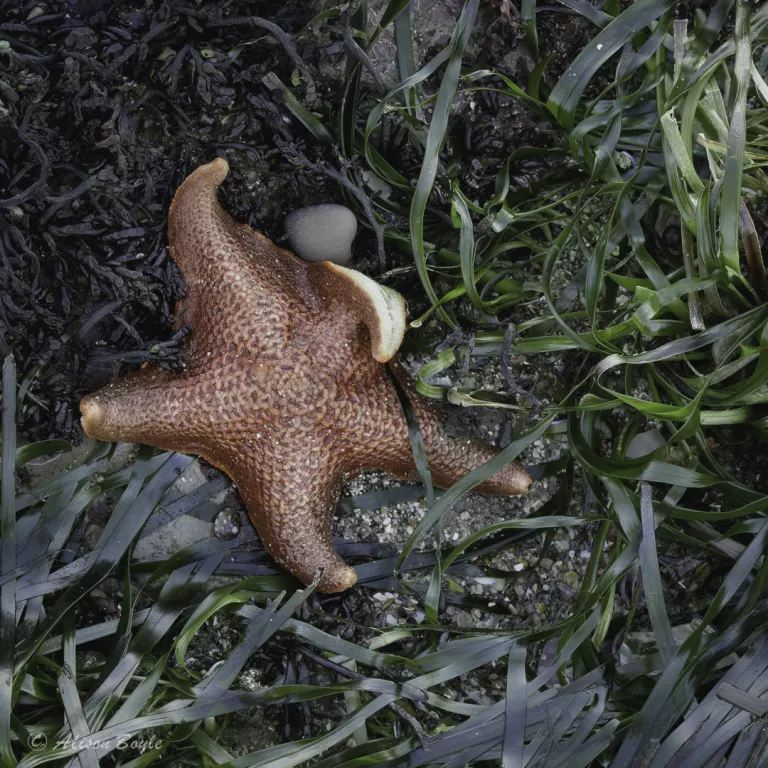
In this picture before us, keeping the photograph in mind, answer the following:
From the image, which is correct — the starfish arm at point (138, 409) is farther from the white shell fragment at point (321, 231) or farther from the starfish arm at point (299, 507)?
the white shell fragment at point (321, 231)

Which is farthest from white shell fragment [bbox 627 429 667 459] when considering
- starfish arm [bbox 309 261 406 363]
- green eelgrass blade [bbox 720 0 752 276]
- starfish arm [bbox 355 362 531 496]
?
starfish arm [bbox 309 261 406 363]

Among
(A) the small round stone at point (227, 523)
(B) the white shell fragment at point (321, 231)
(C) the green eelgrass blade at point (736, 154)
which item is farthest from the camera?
(A) the small round stone at point (227, 523)

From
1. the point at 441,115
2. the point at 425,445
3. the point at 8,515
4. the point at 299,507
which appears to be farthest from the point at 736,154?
the point at 8,515

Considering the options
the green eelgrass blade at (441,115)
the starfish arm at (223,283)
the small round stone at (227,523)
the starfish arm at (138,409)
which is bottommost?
the small round stone at (227,523)

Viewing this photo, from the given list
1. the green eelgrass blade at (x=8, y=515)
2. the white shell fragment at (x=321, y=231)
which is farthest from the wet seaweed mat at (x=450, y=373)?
the white shell fragment at (x=321, y=231)

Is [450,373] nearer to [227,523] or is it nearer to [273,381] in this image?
[273,381]

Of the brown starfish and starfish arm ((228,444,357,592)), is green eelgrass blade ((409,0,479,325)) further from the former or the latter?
starfish arm ((228,444,357,592))

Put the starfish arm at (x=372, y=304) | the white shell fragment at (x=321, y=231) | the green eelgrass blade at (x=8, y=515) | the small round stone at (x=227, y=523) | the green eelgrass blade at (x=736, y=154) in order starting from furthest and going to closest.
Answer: the small round stone at (x=227, y=523) → the white shell fragment at (x=321, y=231) → the green eelgrass blade at (x=8, y=515) → the starfish arm at (x=372, y=304) → the green eelgrass blade at (x=736, y=154)

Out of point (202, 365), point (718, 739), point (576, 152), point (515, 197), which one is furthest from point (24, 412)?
point (718, 739)
